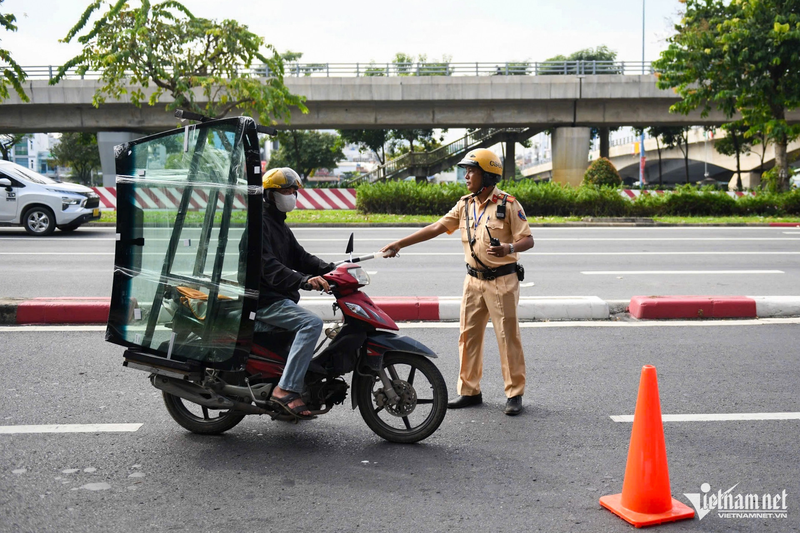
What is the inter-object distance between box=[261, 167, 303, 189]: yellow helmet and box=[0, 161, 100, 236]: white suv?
1441 cm

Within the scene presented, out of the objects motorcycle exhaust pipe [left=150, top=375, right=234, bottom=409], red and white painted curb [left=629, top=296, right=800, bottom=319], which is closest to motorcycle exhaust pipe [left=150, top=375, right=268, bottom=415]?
motorcycle exhaust pipe [left=150, top=375, right=234, bottom=409]

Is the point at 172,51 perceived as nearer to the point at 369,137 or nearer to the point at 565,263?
the point at 565,263

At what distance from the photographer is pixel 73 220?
55.9ft

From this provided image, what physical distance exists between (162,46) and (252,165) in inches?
788

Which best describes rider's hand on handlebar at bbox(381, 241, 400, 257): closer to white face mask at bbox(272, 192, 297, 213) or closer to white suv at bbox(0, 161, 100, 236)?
white face mask at bbox(272, 192, 297, 213)

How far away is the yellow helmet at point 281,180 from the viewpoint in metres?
4.21

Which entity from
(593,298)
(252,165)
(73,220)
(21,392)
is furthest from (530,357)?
(73,220)

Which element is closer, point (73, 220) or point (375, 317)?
point (375, 317)

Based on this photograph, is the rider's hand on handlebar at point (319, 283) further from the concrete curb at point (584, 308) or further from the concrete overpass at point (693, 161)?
the concrete overpass at point (693, 161)

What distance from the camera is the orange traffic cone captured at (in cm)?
334

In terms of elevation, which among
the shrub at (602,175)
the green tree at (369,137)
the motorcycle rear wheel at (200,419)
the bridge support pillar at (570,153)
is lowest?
the motorcycle rear wheel at (200,419)

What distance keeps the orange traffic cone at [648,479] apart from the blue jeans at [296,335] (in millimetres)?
1697

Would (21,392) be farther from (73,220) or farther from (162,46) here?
(162,46)

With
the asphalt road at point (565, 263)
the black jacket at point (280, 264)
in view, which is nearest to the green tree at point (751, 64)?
the asphalt road at point (565, 263)
